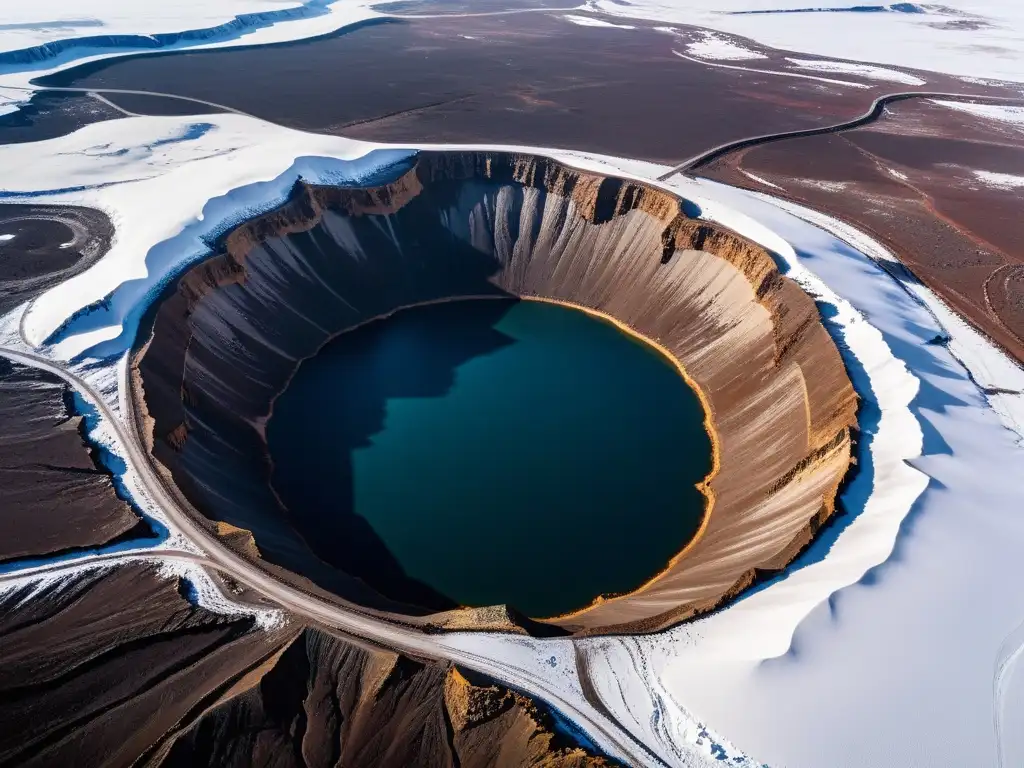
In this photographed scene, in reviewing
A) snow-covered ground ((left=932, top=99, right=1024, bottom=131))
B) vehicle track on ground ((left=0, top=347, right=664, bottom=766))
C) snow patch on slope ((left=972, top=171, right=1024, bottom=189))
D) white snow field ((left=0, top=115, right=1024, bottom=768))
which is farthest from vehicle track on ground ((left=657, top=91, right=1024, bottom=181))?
vehicle track on ground ((left=0, top=347, right=664, bottom=766))

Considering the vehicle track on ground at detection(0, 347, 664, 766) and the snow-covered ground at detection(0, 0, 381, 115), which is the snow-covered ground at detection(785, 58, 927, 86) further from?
the vehicle track on ground at detection(0, 347, 664, 766)

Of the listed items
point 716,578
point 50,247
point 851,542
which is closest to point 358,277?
point 50,247

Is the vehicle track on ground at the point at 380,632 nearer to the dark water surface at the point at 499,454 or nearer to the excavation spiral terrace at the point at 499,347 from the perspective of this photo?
the excavation spiral terrace at the point at 499,347

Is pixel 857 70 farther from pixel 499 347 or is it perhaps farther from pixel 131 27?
pixel 131 27

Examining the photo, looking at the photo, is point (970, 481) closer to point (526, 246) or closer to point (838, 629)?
point (838, 629)

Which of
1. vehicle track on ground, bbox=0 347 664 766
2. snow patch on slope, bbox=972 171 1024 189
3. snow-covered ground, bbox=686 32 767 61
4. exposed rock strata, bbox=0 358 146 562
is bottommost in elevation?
vehicle track on ground, bbox=0 347 664 766
